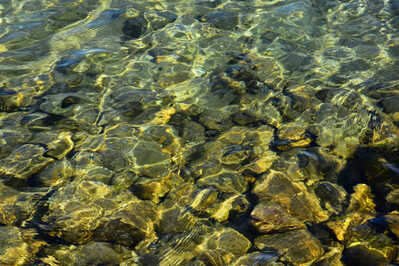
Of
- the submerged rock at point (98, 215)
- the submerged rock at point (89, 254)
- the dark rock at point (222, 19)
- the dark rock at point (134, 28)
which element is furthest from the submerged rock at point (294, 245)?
the dark rock at point (134, 28)

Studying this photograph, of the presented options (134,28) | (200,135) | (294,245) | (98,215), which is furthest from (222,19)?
(294,245)

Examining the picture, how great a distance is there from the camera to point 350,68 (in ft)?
16.3

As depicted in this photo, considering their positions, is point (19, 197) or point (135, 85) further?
point (135, 85)

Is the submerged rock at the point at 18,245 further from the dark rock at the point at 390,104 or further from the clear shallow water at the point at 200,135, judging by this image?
the dark rock at the point at 390,104

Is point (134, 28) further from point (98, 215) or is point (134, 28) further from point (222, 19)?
point (98, 215)

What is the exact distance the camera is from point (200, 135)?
4.10m

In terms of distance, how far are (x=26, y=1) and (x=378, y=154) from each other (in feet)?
A: 21.3

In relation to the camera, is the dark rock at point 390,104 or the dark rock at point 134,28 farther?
the dark rock at point 134,28

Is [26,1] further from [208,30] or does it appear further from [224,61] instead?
[224,61]

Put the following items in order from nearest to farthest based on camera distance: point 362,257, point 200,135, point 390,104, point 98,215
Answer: point 362,257, point 98,215, point 200,135, point 390,104

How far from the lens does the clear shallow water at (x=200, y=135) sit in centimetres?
299

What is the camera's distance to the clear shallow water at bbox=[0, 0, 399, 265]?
299 centimetres

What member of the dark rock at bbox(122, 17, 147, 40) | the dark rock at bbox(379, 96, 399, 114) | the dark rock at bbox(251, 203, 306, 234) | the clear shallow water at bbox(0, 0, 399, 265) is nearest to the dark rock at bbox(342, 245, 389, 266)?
the clear shallow water at bbox(0, 0, 399, 265)

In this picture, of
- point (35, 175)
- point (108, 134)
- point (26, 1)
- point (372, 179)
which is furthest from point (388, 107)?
point (26, 1)
